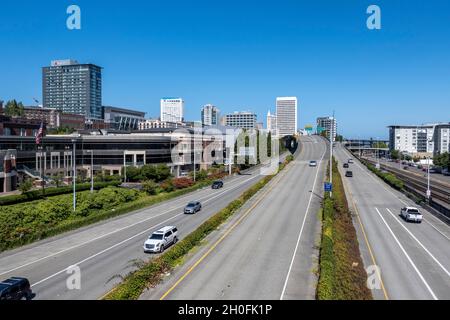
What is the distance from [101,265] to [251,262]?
10330mm

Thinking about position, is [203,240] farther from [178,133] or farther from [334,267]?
[178,133]

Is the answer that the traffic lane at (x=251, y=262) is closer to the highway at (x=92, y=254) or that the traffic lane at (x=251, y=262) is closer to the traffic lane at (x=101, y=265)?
the traffic lane at (x=101, y=265)

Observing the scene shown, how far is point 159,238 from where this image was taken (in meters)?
29.9

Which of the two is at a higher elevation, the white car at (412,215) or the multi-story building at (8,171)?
the multi-story building at (8,171)

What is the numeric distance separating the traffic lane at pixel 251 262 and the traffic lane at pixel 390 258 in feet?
18.7

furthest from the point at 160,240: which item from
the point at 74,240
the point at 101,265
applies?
the point at 74,240

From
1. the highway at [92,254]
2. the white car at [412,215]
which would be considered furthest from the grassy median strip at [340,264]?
the highway at [92,254]

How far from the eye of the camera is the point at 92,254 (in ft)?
95.7

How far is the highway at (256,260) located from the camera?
20562mm

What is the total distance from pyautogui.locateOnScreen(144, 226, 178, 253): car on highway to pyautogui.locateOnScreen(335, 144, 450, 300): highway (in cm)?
1506

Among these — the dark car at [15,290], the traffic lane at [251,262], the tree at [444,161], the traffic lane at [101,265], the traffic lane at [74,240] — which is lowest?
the traffic lane at [74,240]

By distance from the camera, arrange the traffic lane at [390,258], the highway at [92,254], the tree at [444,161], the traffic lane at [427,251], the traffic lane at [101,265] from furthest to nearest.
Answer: the tree at [444,161], the traffic lane at [427,251], the highway at [92,254], the traffic lane at [390,258], the traffic lane at [101,265]

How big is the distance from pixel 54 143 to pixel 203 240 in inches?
2065
